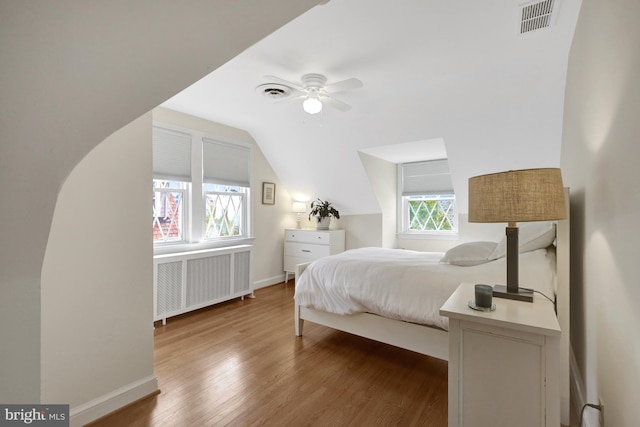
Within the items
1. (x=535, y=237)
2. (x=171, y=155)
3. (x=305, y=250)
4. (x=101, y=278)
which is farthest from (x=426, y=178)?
(x=101, y=278)

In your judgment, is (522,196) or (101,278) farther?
(101,278)

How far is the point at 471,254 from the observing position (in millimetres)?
2158

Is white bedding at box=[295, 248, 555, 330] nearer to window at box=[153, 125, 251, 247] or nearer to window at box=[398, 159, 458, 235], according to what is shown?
window at box=[153, 125, 251, 247]

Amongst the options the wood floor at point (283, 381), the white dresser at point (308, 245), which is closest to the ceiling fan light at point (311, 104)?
the wood floor at point (283, 381)

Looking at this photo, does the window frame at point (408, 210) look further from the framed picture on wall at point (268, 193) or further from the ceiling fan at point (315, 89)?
the ceiling fan at point (315, 89)

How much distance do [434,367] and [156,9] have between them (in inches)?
100

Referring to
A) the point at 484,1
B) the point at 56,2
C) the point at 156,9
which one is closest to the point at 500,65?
the point at 484,1

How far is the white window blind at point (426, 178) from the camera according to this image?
452cm

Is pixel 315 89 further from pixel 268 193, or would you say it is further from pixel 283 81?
pixel 268 193

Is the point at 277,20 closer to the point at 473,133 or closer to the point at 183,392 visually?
the point at 183,392

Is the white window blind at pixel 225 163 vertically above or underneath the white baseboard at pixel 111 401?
above

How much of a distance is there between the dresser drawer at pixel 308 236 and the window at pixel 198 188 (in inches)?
29.9

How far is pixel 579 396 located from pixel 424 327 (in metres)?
0.87

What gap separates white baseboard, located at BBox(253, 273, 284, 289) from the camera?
14.8 ft
